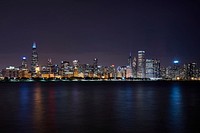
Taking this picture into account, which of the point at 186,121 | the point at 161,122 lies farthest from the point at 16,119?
the point at 186,121

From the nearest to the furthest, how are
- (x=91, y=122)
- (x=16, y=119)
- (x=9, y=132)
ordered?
(x=9, y=132)
(x=91, y=122)
(x=16, y=119)

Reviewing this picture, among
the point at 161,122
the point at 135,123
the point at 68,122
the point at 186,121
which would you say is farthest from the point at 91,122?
the point at 186,121

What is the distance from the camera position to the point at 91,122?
30266 millimetres

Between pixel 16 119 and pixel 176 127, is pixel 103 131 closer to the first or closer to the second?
pixel 176 127

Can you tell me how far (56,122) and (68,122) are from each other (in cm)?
105

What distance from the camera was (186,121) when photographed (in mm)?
31578

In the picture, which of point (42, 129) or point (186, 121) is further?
point (186, 121)

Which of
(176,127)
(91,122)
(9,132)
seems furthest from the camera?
(91,122)

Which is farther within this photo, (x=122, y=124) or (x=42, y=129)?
(x=122, y=124)

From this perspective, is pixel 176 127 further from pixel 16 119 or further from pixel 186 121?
pixel 16 119

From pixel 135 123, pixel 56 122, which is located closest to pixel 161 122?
pixel 135 123

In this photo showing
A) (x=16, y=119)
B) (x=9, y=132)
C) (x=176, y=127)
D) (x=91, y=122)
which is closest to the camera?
(x=9, y=132)

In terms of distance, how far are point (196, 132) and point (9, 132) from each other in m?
13.8

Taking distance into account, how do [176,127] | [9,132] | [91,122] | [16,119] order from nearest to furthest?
[9,132]
[176,127]
[91,122]
[16,119]
